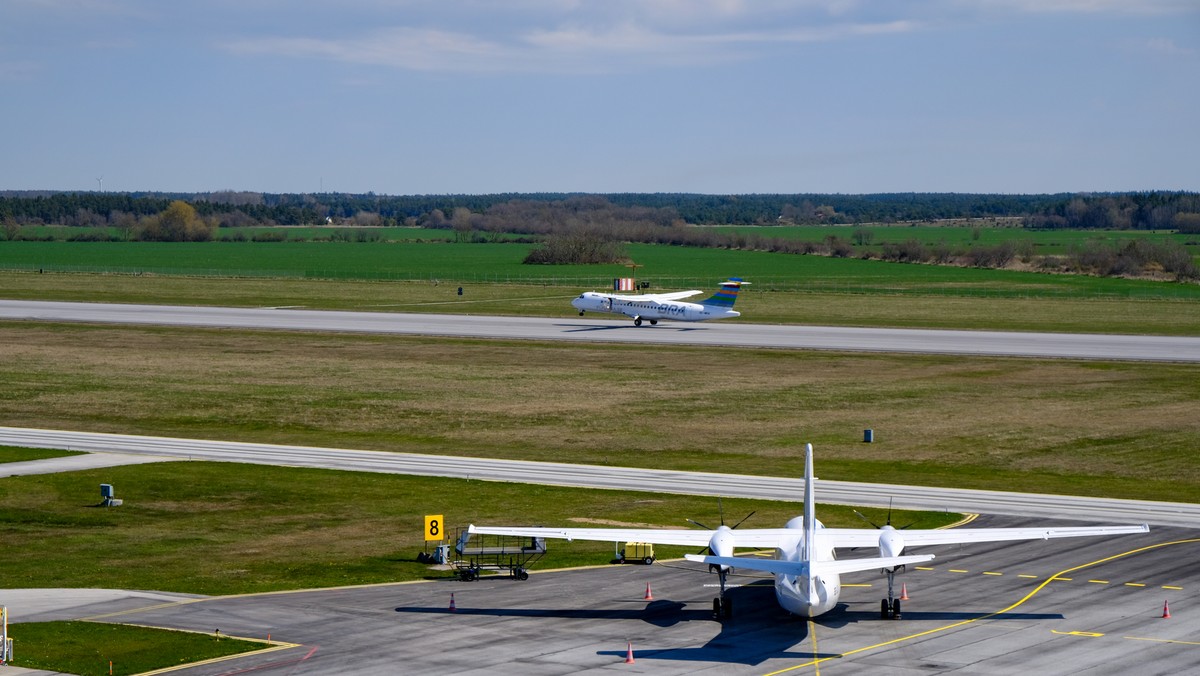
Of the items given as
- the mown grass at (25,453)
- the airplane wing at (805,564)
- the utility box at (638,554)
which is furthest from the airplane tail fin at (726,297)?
the airplane wing at (805,564)

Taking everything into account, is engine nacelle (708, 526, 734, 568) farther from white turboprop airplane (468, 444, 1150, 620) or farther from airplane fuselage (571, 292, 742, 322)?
airplane fuselage (571, 292, 742, 322)

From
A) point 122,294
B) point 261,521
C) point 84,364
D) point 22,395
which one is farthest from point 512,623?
point 122,294

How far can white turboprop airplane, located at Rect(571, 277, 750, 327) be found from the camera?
430 ft

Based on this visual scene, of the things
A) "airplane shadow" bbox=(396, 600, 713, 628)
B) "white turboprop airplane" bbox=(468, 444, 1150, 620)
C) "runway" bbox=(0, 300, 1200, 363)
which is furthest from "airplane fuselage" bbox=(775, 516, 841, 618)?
"runway" bbox=(0, 300, 1200, 363)

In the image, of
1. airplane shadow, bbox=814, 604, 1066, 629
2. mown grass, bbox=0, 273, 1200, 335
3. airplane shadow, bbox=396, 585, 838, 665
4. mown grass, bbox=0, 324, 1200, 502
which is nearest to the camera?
airplane shadow, bbox=396, 585, 838, 665

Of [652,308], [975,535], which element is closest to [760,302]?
[652,308]

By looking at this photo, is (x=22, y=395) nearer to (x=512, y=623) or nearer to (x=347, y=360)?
(x=347, y=360)

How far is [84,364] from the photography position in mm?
104625

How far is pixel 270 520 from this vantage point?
55.5 meters

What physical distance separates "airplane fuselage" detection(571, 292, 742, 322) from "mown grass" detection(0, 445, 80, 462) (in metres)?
72.4

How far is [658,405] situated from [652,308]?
4909cm

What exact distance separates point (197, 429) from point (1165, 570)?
54.2 metres

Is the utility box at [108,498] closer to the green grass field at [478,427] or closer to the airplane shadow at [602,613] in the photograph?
the green grass field at [478,427]

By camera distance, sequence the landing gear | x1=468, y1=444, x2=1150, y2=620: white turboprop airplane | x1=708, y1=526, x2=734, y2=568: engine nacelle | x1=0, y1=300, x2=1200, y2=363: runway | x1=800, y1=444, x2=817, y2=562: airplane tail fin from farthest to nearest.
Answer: x1=0, y1=300, x2=1200, y2=363: runway → the landing gear → x1=708, y1=526, x2=734, y2=568: engine nacelle → x1=800, y1=444, x2=817, y2=562: airplane tail fin → x1=468, y1=444, x2=1150, y2=620: white turboprop airplane
